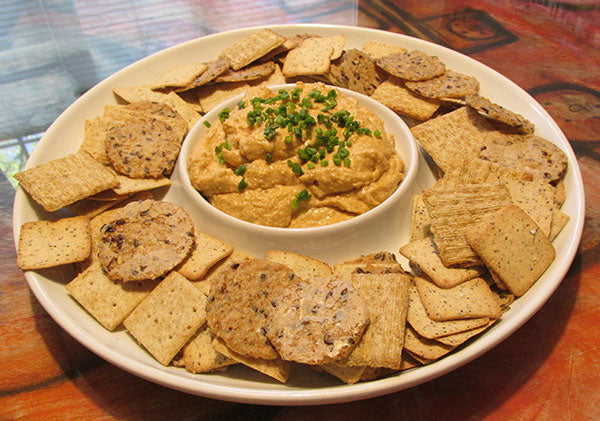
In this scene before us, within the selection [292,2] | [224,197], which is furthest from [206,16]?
[224,197]

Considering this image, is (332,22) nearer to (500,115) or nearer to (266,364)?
(500,115)

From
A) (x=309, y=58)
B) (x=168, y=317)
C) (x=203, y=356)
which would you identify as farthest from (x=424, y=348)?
(x=309, y=58)

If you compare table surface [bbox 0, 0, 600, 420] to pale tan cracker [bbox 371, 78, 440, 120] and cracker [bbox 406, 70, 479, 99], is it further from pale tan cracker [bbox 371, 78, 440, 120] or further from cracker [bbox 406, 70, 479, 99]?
pale tan cracker [bbox 371, 78, 440, 120]

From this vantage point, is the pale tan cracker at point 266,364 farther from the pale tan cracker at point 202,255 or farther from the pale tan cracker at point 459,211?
the pale tan cracker at point 459,211

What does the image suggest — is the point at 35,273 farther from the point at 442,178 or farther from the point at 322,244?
the point at 442,178

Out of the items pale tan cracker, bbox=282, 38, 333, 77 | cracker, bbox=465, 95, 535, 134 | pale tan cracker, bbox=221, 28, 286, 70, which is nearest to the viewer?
cracker, bbox=465, 95, 535, 134

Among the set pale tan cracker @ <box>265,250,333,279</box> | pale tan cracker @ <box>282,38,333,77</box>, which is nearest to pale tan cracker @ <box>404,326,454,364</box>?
pale tan cracker @ <box>265,250,333,279</box>
